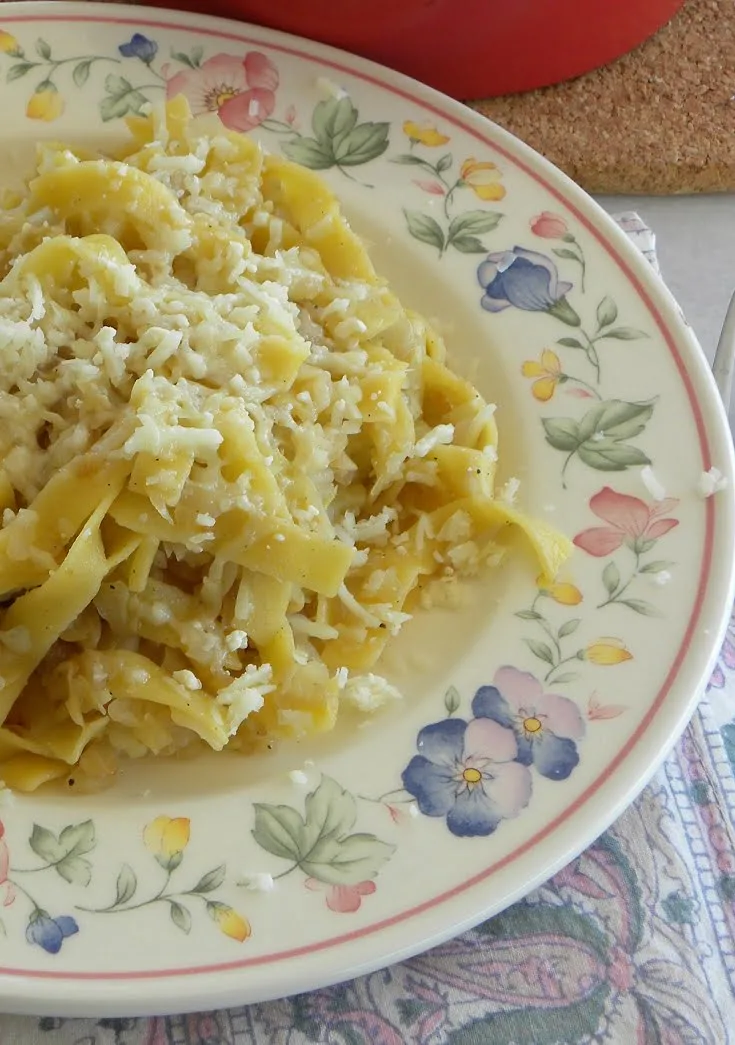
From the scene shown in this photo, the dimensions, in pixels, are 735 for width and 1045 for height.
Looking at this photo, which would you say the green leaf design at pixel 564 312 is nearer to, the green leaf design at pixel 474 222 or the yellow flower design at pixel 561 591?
the green leaf design at pixel 474 222

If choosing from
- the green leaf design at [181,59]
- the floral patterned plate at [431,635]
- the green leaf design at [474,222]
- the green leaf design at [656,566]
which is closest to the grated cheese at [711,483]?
the floral patterned plate at [431,635]

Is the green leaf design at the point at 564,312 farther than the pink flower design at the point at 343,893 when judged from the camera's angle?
Yes

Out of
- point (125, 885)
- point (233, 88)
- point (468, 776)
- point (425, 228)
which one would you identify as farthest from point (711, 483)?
point (233, 88)

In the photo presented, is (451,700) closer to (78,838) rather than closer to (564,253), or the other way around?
(78,838)

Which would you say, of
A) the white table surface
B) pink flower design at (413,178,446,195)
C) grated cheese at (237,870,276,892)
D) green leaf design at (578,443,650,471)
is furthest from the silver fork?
grated cheese at (237,870,276,892)

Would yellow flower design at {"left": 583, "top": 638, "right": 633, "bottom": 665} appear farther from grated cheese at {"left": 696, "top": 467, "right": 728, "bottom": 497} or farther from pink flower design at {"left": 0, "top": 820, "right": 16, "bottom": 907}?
pink flower design at {"left": 0, "top": 820, "right": 16, "bottom": 907}
